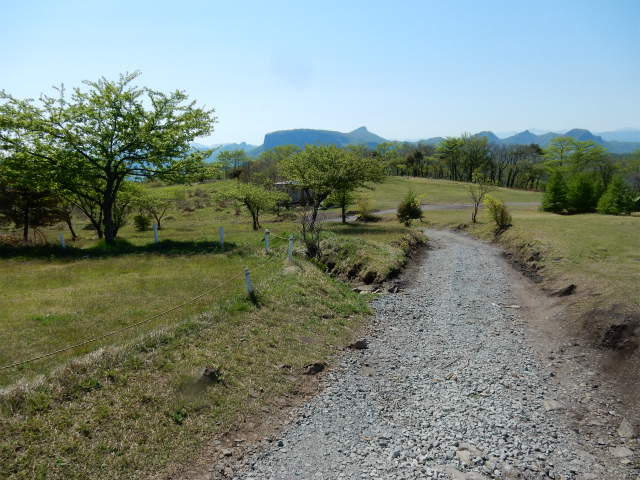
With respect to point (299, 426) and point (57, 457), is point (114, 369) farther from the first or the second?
point (299, 426)

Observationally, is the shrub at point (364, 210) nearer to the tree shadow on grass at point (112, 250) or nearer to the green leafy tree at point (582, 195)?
the green leafy tree at point (582, 195)

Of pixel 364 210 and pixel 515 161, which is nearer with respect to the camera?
pixel 364 210

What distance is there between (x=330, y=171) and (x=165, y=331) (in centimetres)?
2506

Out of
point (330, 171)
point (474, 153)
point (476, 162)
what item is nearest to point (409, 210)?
point (330, 171)

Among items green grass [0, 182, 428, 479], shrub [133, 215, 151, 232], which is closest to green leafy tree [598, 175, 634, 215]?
green grass [0, 182, 428, 479]

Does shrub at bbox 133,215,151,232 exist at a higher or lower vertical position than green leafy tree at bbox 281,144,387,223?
lower

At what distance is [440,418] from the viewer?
7.55 meters

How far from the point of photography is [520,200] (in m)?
56.1

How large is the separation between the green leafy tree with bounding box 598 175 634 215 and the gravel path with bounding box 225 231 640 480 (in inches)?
1221

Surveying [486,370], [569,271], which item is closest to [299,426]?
[486,370]

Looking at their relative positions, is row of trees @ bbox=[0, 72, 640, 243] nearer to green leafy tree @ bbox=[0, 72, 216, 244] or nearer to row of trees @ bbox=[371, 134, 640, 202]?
green leafy tree @ bbox=[0, 72, 216, 244]

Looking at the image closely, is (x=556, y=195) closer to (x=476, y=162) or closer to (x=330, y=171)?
(x=330, y=171)

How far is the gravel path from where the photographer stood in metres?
6.21

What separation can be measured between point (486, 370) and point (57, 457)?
904 centimetres
